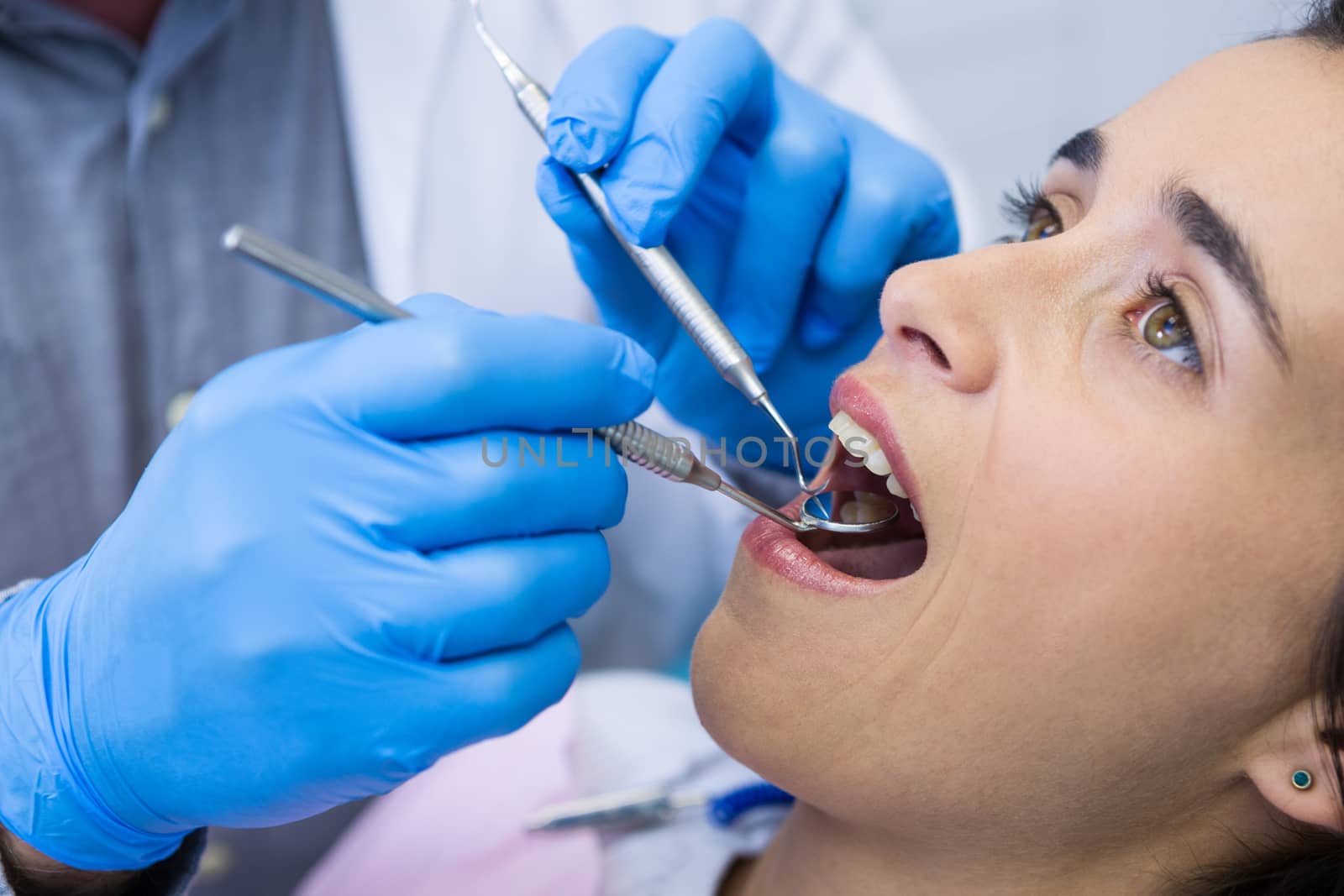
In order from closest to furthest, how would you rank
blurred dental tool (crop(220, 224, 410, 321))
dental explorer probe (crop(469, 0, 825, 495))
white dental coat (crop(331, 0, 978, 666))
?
blurred dental tool (crop(220, 224, 410, 321)) < dental explorer probe (crop(469, 0, 825, 495)) < white dental coat (crop(331, 0, 978, 666))

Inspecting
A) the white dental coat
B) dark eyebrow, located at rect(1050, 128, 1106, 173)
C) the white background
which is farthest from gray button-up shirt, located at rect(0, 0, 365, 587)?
the white background

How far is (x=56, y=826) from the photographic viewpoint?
0.89 metres

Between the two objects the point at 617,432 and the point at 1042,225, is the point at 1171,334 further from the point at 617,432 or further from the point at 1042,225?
the point at 617,432

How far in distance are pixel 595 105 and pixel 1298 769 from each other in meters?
0.88

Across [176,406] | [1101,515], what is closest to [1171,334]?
[1101,515]

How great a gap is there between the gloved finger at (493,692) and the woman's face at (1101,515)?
0.48 ft

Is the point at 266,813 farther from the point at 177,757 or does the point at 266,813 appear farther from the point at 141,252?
the point at 141,252

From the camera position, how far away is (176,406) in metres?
1.35

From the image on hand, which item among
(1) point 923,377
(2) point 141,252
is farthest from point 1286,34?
(2) point 141,252

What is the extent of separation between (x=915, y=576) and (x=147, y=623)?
0.64 metres

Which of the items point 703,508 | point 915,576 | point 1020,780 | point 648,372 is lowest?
point 703,508

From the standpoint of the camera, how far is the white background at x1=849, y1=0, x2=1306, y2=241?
226cm

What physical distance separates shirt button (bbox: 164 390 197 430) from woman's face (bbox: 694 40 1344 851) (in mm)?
815

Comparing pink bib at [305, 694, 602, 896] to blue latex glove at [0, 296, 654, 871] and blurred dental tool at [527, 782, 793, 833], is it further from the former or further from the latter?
blue latex glove at [0, 296, 654, 871]
